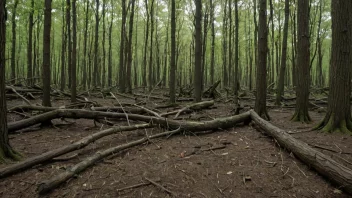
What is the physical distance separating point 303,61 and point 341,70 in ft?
4.98

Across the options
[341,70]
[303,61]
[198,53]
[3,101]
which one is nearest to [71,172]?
[3,101]

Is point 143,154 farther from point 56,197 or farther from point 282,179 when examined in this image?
point 282,179

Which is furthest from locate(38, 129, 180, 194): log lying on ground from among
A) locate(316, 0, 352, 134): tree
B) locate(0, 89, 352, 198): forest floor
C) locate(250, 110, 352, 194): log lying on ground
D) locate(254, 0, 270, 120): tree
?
locate(316, 0, 352, 134): tree

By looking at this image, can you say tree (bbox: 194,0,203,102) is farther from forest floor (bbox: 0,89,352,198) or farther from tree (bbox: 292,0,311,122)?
forest floor (bbox: 0,89,352,198)

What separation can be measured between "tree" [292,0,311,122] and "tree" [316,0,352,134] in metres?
1.24

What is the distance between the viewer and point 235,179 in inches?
125

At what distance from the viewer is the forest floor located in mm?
2863

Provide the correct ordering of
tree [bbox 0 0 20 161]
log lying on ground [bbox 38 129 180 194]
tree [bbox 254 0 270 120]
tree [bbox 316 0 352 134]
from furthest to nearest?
tree [bbox 254 0 270 120], tree [bbox 316 0 352 134], tree [bbox 0 0 20 161], log lying on ground [bbox 38 129 180 194]

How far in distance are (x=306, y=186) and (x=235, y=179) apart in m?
0.89

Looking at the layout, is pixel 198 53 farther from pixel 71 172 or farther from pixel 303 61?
pixel 71 172

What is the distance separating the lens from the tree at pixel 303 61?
6436 mm

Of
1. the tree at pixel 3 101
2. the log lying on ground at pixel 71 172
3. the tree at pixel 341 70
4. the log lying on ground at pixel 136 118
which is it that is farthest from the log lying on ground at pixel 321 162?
the tree at pixel 3 101

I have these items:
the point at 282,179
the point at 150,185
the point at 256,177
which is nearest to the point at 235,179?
the point at 256,177

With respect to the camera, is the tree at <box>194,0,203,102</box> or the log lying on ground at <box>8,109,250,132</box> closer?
the log lying on ground at <box>8,109,250,132</box>
